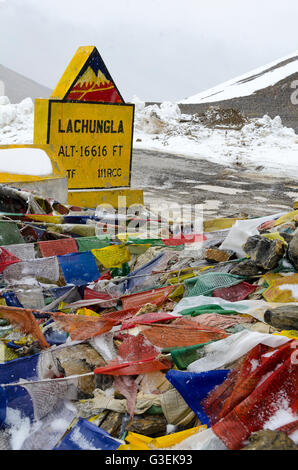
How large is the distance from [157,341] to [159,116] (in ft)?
67.3

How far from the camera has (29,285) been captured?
438 centimetres

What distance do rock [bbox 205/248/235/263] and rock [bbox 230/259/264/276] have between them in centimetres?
35

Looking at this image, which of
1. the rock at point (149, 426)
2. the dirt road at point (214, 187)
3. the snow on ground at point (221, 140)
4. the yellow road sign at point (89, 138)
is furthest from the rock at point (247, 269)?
the snow on ground at point (221, 140)

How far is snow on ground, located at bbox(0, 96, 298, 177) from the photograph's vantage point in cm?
1586

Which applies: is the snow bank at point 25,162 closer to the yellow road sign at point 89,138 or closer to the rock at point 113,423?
the yellow road sign at point 89,138

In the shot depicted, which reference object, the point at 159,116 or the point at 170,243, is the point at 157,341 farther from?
the point at 159,116

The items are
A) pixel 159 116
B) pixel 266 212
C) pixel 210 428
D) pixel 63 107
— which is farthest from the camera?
pixel 159 116

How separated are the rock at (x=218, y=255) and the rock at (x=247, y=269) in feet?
1.14

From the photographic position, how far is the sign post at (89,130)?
26.2 feet

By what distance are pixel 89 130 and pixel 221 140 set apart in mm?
11850

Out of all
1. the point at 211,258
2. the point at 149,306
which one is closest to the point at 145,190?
the point at 211,258

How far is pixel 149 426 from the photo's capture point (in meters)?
2.53

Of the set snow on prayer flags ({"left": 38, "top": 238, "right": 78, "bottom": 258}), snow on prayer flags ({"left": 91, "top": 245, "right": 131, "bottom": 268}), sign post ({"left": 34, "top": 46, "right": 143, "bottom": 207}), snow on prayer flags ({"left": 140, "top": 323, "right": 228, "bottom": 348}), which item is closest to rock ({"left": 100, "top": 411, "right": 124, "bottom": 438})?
snow on prayer flags ({"left": 140, "top": 323, "right": 228, "bottom": 348})
